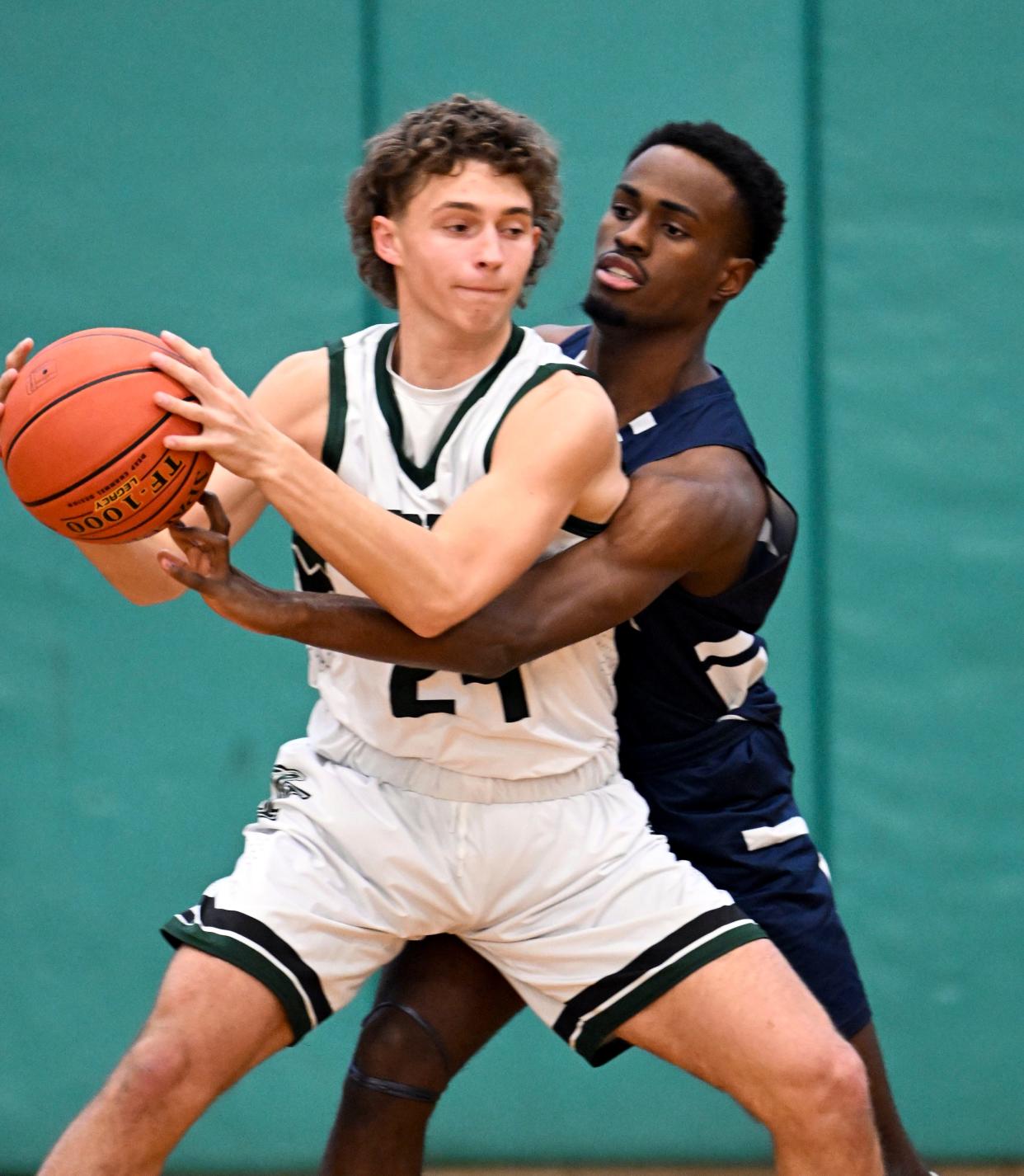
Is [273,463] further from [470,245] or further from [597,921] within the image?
[597,921]

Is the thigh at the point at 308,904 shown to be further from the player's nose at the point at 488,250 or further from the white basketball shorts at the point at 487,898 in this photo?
the player's nose at the point at 488,250

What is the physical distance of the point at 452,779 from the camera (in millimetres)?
3162

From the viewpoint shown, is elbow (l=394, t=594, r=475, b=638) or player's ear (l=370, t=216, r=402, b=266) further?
player's ear (l=370, t=216, r=402, b=266)

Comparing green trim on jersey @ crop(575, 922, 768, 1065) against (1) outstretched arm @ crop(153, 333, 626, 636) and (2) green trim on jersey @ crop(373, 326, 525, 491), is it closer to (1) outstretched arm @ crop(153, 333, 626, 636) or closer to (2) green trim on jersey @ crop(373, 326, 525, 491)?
(1) outstretched arm @ crop(153, 333, 626, 636)

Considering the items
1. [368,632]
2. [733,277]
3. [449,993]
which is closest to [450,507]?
[368,632]

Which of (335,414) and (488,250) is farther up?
(488,250)

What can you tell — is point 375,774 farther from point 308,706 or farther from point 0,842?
point 0,842

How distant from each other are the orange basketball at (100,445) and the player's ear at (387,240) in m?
0.51

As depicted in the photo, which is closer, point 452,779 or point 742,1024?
point 742,1024

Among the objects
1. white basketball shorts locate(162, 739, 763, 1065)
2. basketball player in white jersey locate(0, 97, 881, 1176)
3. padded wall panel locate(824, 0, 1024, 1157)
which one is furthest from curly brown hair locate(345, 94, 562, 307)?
padded wall panel locate(824, 0, 1024, 1157)

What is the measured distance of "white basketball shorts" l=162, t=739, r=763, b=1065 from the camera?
9.94 feet

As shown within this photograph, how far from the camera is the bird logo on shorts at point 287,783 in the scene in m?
3.21

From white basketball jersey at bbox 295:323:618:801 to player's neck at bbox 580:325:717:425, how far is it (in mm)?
324

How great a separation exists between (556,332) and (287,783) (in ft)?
3.70
